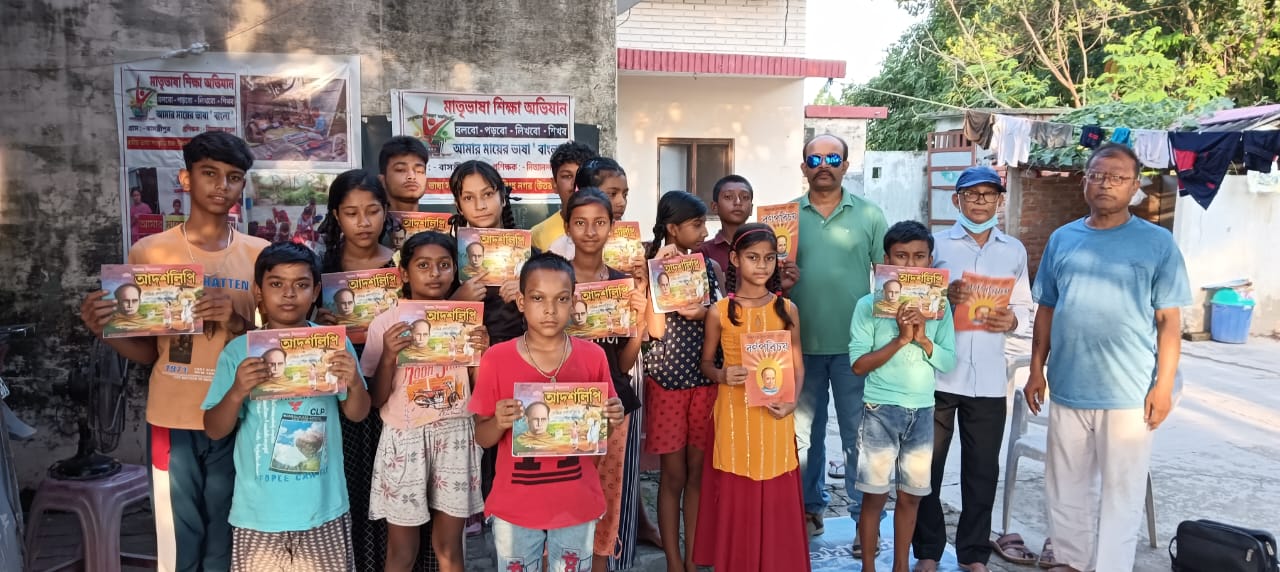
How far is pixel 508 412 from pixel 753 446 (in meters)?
1.20

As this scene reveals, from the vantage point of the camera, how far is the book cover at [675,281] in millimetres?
3365

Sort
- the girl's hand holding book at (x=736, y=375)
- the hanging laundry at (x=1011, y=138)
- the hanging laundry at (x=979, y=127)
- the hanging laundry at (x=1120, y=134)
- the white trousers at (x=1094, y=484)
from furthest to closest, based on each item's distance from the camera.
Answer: the hanging laundry at (x=979, y=127) → the hanging laundry at (x=1011, y=138) → the hanging laundry at (x=1120, y=134) → the white trousers at (x=1094, y=484) → the girl's hand holding book at (x=736, y=375)

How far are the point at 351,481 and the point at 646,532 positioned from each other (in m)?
1.68

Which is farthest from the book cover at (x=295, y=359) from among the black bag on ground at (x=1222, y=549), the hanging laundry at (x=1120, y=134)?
the hanging laundry at (x=1120, y=134)

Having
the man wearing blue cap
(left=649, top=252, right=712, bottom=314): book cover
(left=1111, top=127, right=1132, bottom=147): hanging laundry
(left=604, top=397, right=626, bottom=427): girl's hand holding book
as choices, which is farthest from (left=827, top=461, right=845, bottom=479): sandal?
(left=1111, top=127, right=1132, bottom=147): hanging laundry

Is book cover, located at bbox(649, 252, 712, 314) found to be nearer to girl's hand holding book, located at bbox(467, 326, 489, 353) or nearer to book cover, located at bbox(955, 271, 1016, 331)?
girl's hand holding book, located at bbox(467, 326, 489, 353)

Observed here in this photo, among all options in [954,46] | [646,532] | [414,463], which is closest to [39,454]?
[414,463]

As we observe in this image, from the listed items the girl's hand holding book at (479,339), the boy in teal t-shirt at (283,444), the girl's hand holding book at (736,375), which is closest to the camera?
the boy in teal t-shirt at (283,444)

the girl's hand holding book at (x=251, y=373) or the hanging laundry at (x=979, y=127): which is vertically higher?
the hanging laundry at (x=979, y=127)

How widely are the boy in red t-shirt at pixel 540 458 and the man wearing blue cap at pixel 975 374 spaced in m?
1.85

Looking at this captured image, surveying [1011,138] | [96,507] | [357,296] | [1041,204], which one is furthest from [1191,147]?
[96,507]

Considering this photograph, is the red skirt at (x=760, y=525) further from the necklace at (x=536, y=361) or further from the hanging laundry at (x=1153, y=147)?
the hanging laundry at (x=1153, y=147)

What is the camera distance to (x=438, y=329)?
2.95 m

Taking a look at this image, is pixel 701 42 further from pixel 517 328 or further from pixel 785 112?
pixel 517 328
